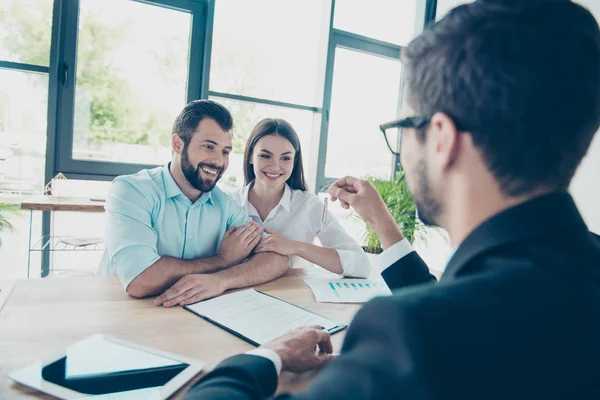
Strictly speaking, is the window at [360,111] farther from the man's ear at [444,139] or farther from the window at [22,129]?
the man's ear at [444,139]

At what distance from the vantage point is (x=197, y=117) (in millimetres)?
1841

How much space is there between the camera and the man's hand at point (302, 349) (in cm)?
85

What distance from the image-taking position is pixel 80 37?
3.02m

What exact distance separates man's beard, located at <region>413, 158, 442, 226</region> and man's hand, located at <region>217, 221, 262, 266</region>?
1.05 m

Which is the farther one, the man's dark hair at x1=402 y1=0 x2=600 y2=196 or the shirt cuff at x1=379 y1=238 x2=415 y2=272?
the shirt cuff at x1=379 y1=238 x2=415 y2=272

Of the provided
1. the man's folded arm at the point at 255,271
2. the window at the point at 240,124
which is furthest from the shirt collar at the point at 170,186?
the window at the point at 240,124

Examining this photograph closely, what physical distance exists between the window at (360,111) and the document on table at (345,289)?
2310mm

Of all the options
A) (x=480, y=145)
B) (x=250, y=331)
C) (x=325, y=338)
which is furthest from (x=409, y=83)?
(x=250, y=331)

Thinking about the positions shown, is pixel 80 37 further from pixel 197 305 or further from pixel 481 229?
pixel 481 229

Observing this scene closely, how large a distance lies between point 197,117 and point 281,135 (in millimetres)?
542

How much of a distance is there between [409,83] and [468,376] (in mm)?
475

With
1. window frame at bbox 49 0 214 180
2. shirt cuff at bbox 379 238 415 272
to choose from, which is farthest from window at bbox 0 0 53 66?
shirt cuff at bbox 379 238 415 272

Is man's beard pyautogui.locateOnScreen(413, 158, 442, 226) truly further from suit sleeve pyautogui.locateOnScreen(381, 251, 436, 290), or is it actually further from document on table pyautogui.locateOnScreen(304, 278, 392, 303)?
document on table pyautogui.locateOnScreen(304, 278, 392, 303)

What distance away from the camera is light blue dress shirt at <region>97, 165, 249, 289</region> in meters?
1.42
